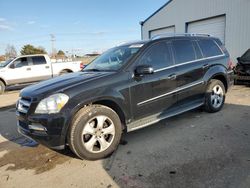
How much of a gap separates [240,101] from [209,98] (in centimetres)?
195

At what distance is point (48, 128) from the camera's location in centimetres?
351

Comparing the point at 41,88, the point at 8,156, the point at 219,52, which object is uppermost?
the point at 219,52

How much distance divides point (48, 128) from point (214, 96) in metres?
3.97

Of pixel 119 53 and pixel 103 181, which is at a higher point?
pixel 119 53

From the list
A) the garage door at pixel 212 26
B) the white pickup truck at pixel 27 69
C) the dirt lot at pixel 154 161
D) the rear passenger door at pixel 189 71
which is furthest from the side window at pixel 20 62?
the rear passenger door at pixel 189 71

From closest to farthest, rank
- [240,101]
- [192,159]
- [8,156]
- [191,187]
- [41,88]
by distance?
1. [191,187]
2. [192,159]
3. [41,88]
4. [8,156]
5. [240,101]

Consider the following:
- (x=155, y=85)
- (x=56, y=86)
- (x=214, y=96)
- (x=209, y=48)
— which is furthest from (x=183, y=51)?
(x=56, y=86)

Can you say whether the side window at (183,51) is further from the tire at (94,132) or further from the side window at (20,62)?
the side window at (20,62)

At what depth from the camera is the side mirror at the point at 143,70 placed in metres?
4.16

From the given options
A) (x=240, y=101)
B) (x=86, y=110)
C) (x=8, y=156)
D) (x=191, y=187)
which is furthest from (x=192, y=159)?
(x=240, y=101)

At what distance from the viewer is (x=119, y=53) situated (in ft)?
16.2

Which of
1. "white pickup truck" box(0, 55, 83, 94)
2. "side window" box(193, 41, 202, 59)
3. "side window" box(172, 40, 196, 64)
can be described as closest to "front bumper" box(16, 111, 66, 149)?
"side window" box(172, 40, 196, 64)

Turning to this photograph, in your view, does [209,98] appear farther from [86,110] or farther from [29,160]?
[29,160]

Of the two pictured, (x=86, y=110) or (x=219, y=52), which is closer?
(x=86, y=110)
